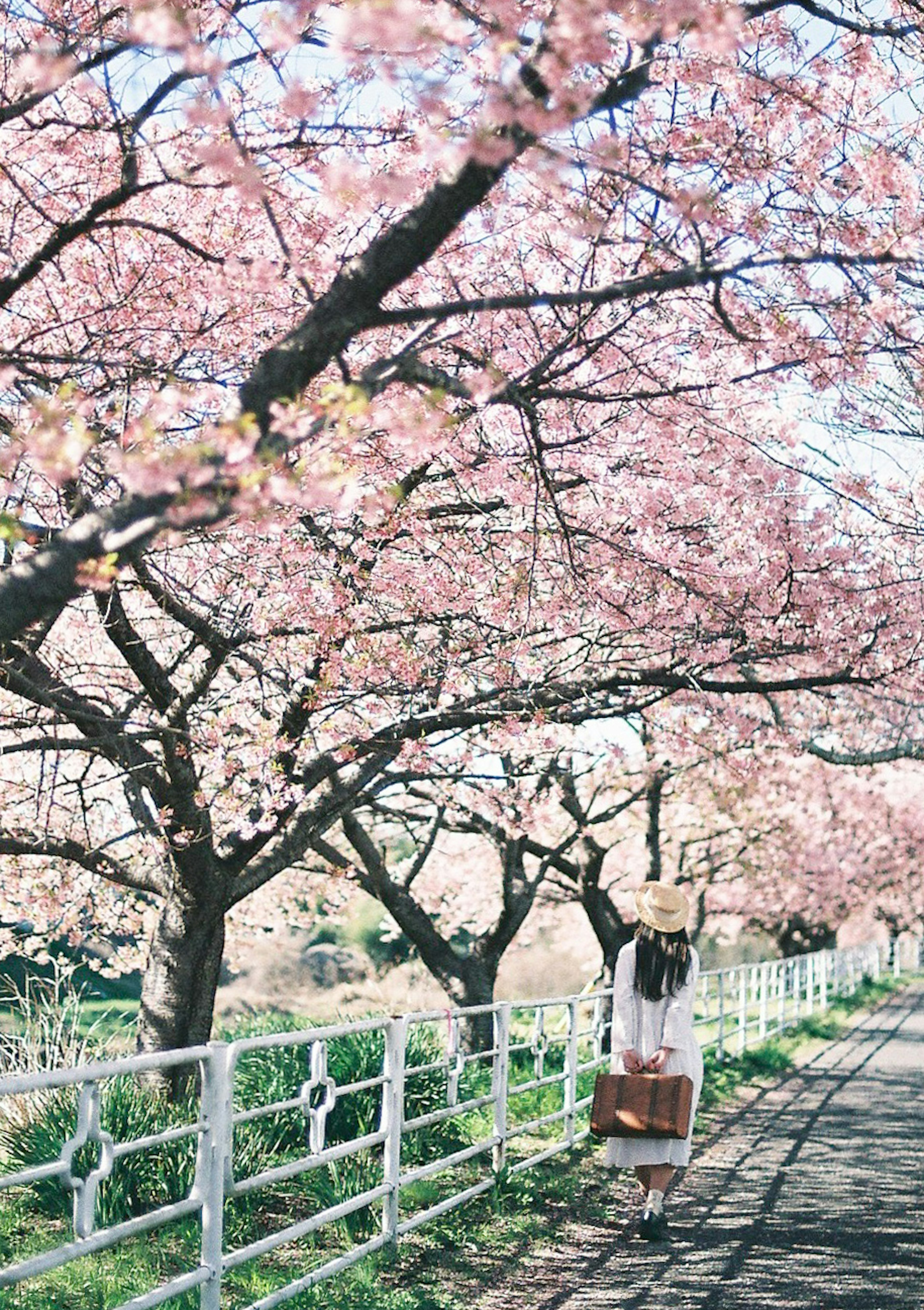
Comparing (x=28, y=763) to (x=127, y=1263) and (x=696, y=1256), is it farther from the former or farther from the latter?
(x=696, y=1256)

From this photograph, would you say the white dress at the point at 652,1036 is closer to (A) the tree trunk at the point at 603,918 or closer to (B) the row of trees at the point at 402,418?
(B) the row of trees at the point at 402,418

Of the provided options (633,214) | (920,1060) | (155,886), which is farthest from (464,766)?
(920,1060)

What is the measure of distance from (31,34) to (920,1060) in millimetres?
17754

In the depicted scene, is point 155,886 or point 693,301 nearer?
point 693,301

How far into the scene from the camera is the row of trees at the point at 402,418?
14.7ft

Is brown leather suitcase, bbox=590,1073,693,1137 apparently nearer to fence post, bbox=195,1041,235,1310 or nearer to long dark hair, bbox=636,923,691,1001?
long dark hair, bbox=636,923,691,1001

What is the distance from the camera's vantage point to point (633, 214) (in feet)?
20.6

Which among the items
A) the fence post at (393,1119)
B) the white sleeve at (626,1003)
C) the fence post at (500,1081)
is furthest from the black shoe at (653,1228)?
the fence post at (393,1119)

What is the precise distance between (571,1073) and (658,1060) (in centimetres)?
278

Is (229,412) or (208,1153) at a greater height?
(229,412)

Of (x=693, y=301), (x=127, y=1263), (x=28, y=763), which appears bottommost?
(x=127, y=1263)

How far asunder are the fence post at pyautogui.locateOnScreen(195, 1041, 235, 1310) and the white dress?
10.8 ft

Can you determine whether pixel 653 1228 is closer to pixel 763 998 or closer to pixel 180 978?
pixel 180 978

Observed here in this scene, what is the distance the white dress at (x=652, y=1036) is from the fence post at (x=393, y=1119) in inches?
56.6
